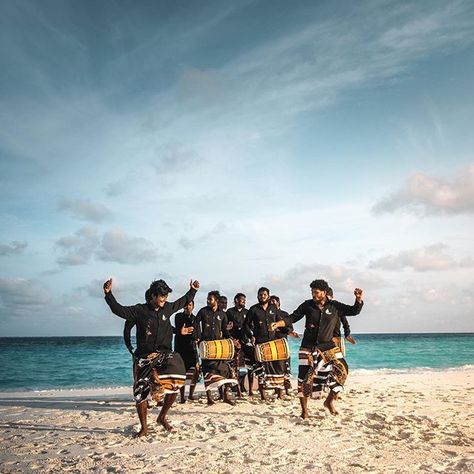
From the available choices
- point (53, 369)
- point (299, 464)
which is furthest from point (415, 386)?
point (53, 369)

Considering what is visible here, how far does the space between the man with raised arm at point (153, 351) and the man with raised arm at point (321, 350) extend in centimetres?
215

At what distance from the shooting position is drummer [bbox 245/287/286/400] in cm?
972

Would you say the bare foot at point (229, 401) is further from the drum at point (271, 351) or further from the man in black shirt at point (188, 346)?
the man in black shirt at point (188, 346)

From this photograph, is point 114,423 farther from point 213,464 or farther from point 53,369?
point 53,369

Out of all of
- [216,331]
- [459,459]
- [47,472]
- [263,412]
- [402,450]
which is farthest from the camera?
[216,331]

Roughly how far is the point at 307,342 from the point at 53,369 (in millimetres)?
22146

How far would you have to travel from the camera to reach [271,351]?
9.60 m

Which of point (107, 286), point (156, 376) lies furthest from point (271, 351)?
point (107, 286)

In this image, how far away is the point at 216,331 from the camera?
9695 mm

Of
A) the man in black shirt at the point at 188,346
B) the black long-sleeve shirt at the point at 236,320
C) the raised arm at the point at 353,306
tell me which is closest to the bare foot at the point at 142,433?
the raised arm at the point at 353,306

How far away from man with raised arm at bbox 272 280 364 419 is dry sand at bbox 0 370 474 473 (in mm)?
514

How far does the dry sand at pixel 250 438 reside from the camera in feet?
17.0

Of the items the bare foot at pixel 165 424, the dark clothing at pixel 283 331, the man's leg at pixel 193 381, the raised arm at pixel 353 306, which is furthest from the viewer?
the man's leg at pixel 193 381

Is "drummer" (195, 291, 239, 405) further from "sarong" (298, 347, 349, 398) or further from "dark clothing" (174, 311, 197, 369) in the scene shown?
"sarong" (298, 347, 349, 398)
